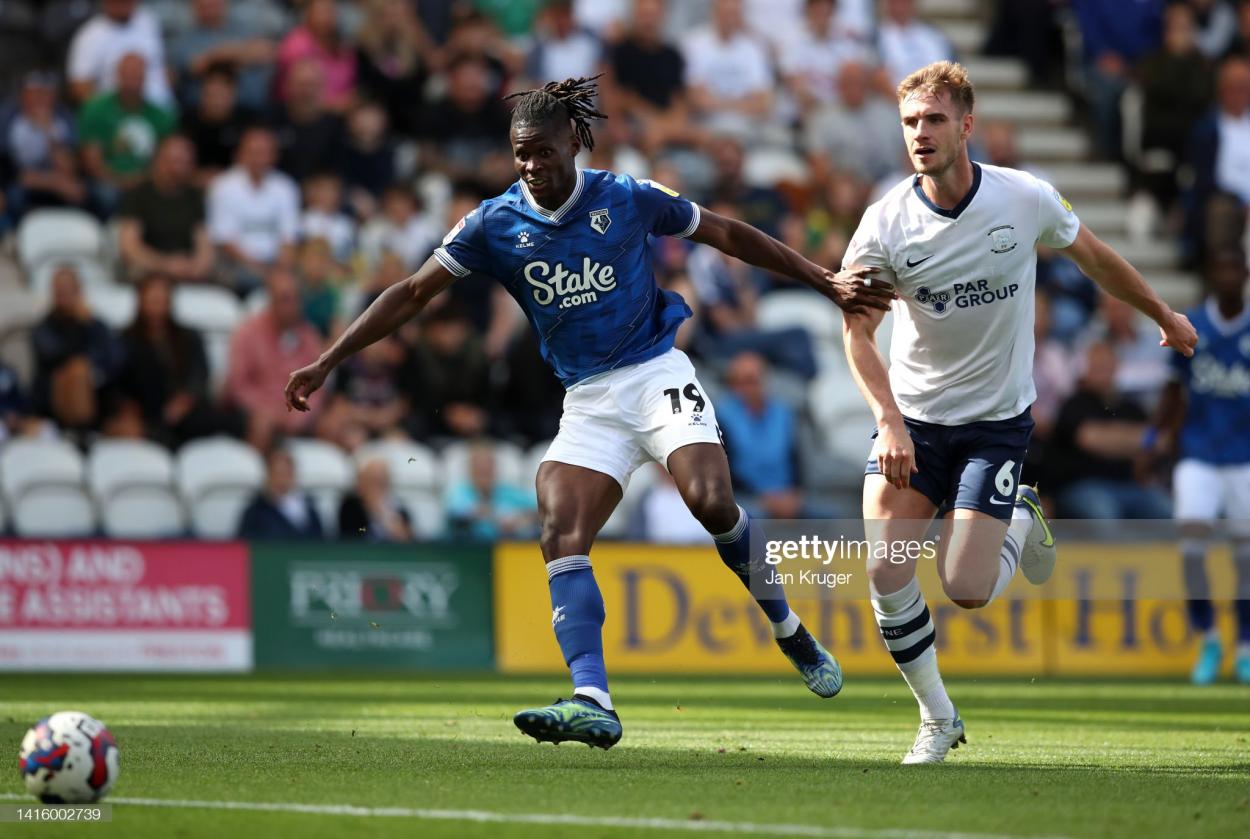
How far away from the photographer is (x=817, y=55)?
1900 centimetres

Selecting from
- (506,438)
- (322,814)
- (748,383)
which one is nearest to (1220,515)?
(748,383)

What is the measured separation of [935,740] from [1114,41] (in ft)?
46.3

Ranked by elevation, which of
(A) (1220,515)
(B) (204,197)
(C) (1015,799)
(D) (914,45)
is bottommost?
(C) (1015,799)

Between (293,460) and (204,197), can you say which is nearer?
(293,460)

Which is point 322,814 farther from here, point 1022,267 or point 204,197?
point 204,197

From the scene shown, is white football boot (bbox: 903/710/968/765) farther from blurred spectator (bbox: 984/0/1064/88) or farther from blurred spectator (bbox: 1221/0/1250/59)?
blurred spectator (bbox: 984/0/1064/88)

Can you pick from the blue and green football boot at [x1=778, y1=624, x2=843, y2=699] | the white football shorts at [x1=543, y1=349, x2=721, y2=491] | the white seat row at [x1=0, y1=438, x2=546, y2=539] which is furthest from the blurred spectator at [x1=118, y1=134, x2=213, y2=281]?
the blue and green football boot at [x1=778, y1=624, x2=843, y2=699]

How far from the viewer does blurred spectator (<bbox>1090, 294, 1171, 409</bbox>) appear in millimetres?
16688

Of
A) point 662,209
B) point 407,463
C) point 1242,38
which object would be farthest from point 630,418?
point 1242,38

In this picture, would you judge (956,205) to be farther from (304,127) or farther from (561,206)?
(304,127)

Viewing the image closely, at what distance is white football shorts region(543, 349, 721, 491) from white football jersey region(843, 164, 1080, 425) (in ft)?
2.91

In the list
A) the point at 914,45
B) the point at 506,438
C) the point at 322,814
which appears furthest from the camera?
the point at 914,45

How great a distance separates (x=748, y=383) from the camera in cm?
1530

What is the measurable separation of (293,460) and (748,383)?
3.72 metres
